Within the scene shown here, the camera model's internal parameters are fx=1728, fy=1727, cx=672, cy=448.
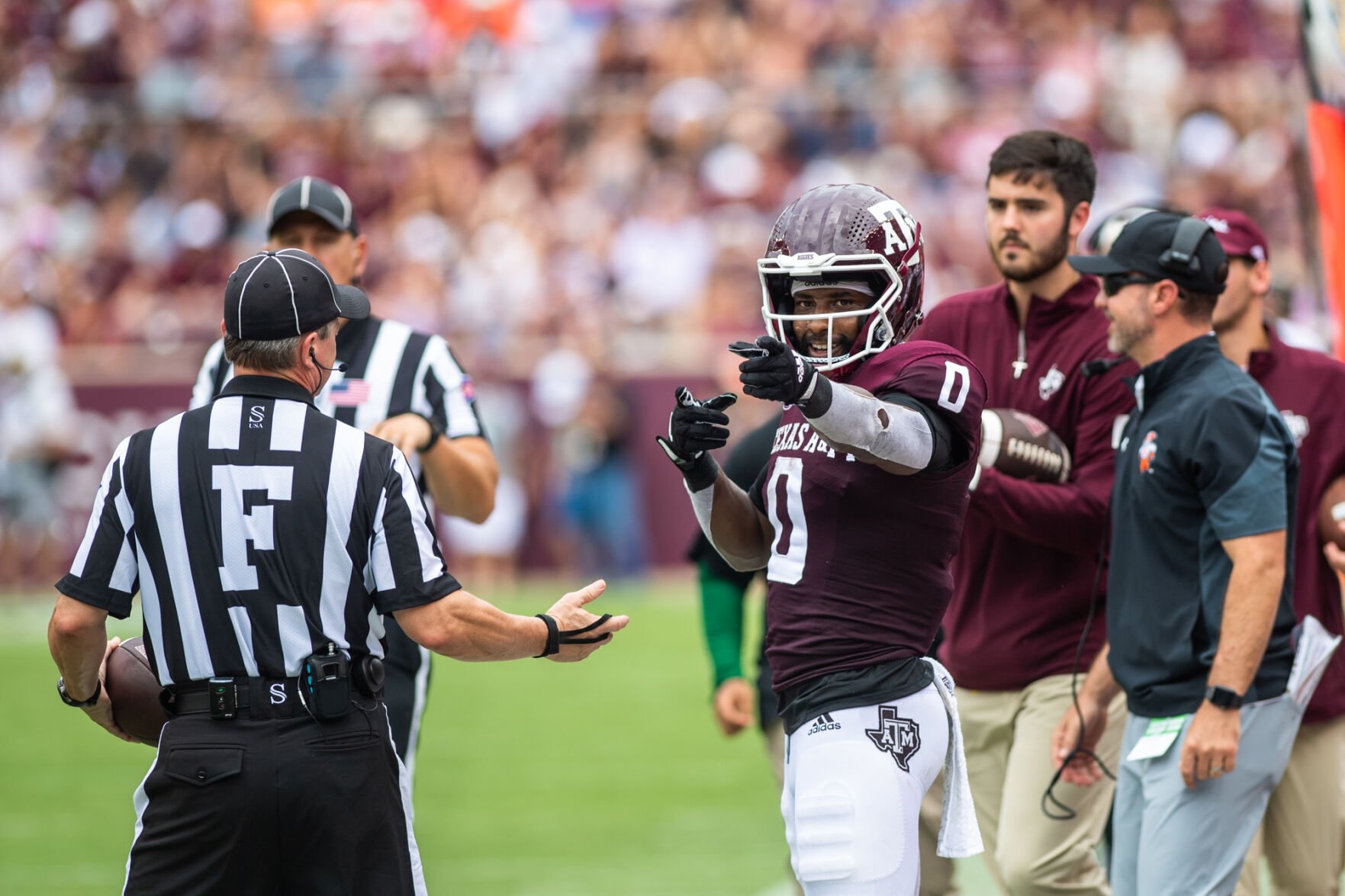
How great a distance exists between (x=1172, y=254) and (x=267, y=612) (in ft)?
7.42

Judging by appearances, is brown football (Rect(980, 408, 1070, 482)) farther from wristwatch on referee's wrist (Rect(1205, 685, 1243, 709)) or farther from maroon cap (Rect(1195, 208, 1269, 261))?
wristwatch on referee's wrist (Rect(1205, 685, 1243, 709))

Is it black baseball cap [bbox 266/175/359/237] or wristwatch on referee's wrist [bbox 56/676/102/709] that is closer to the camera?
wristwatch on referee's wrist [bbox 56/676/102/709]

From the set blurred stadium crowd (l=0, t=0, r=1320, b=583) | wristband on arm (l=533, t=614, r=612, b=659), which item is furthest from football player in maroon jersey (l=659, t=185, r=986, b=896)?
blurred stadium crowd (l=0, t=0, r=1320, b=583)

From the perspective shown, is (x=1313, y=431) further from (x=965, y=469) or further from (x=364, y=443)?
(x=364, y=443)

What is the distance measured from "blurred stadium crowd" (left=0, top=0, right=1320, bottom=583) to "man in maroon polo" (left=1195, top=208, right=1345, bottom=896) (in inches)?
406

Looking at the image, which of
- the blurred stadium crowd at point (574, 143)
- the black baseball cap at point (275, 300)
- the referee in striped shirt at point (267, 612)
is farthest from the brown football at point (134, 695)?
the blurred stadium crowd at point (574, 143)

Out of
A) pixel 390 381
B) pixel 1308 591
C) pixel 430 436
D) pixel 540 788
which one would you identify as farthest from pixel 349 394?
pixel 540 788

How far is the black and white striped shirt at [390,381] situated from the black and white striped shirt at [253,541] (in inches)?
53.3

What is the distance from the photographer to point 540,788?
28.6 ft

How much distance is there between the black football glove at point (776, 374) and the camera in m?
3.14

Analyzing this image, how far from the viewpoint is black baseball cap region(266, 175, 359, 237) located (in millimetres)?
5098

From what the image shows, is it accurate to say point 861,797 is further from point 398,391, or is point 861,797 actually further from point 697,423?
point 398,391

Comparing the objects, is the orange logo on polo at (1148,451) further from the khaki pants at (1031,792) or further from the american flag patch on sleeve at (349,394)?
the american flag patch on sleeve at (349,394)

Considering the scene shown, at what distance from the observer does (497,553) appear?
613 inches
